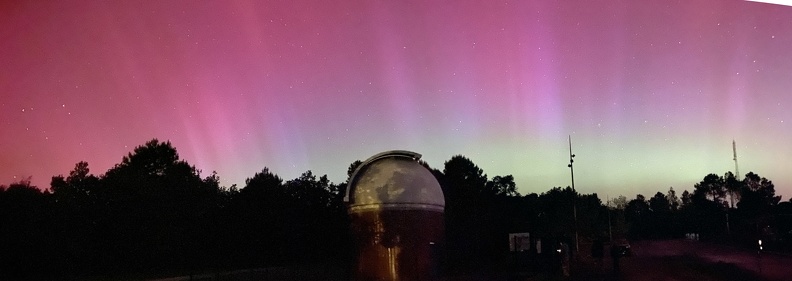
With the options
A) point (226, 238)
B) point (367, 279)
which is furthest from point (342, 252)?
point (367, 279)

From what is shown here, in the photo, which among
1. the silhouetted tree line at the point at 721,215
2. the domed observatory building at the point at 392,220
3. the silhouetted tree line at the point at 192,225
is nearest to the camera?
the domed observatory building at the point at 392,220

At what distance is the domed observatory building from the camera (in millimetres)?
19000

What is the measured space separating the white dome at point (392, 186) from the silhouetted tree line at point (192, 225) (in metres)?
1.86

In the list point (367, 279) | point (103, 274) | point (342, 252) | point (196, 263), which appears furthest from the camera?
point (342, 252)

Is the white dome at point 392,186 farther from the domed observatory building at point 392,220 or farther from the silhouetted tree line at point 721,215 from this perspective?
the silhouetted tree line at point 721,215

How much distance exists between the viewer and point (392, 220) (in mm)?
18922

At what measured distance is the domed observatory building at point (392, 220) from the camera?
1900 cm

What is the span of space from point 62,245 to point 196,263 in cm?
820

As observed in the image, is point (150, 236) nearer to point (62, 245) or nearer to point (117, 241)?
point (117, 241)

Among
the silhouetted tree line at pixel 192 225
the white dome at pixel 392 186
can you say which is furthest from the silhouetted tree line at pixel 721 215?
the white dome at pixel 392 186

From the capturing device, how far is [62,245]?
2669cm

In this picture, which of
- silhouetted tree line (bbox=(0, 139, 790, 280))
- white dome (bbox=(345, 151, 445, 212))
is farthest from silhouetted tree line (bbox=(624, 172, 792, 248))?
white dome (bbox=(345, 151, 445, 212))

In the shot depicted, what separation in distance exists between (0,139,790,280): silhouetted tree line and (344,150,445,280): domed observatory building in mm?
2120

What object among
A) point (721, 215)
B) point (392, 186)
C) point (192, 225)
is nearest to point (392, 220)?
point (392, 186)
